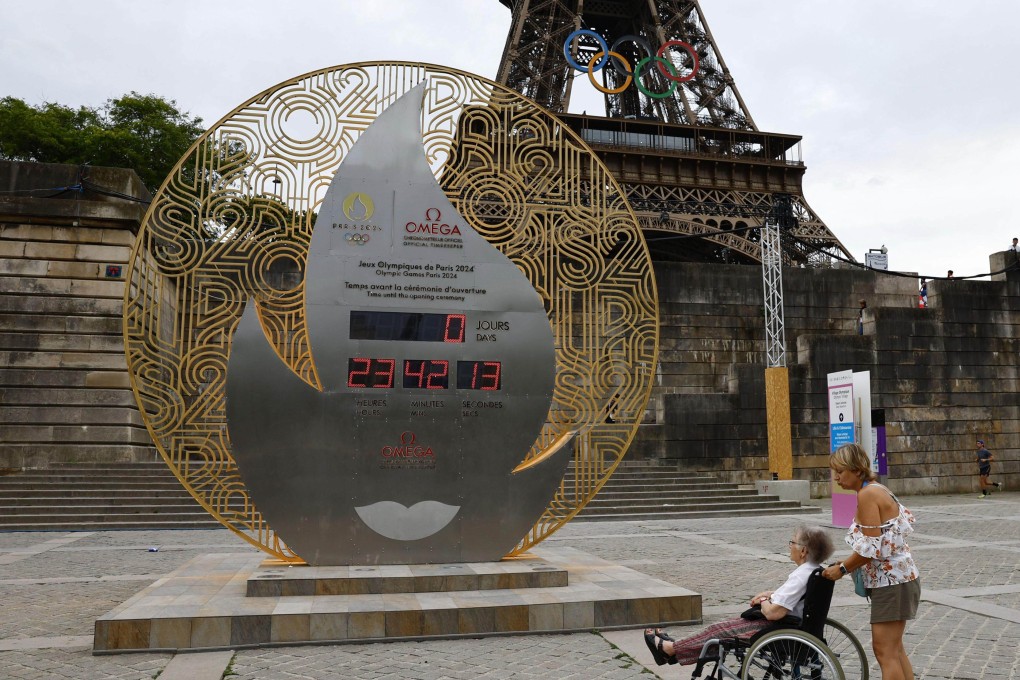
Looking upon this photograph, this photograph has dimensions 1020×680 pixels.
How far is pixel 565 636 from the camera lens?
623cm

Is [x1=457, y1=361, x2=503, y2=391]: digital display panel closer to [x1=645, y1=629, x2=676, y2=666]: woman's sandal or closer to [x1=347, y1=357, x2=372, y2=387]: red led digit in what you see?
[x1=347, y1=357, x2=372, y2=387]: red led digit

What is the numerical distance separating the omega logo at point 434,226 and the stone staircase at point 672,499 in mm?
9199

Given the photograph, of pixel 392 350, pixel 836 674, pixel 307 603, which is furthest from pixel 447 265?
pixel 836 674

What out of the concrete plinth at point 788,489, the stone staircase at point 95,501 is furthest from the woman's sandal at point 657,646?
the concrete plinth at point 788,489

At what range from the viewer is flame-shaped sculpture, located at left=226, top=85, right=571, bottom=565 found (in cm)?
722

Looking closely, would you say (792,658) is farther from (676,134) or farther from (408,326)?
(676,134)

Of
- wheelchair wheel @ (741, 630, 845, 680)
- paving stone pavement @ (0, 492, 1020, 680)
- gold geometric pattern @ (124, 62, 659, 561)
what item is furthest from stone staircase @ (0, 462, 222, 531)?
wheelchair wheel @ (741, 630, 845, 680)

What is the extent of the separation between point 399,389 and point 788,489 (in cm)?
1326

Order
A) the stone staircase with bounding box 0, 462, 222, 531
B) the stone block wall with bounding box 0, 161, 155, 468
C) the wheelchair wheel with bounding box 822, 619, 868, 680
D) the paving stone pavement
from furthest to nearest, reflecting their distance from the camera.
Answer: the stone block wall with bounding box 0, 161, 155, 468, the stone staircase with bounding box 0, 462, 222, 531, the paving stone pavement, the wheelchair wheel with bounding box 822, 619, 868, 680

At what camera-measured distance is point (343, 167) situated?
303 inches

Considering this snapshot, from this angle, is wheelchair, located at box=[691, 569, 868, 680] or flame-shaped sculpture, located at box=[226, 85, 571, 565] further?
flame-shaped sculpture, located at box=[226, 85, 571, 565]

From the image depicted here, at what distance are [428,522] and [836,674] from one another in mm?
4219

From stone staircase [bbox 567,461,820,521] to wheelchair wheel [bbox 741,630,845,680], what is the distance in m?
11.5

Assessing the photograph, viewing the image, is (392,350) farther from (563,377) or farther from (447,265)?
(563,377)
